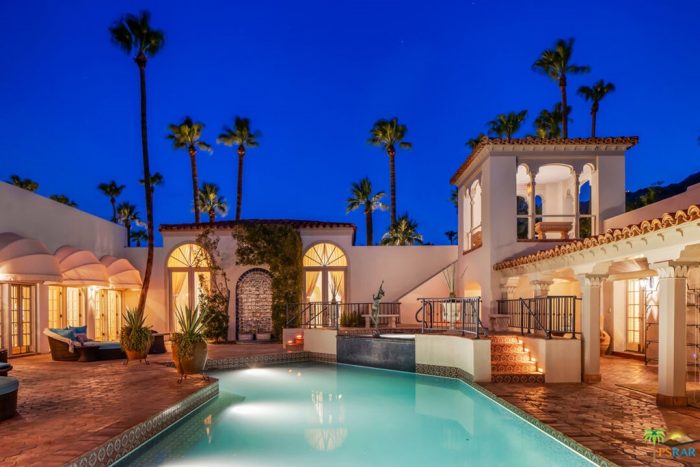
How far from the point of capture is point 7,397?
8539 millimetres

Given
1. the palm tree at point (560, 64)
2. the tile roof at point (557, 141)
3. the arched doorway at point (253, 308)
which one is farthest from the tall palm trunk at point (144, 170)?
the palm tree at point (560, 64)

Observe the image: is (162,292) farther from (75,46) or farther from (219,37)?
(219,37)

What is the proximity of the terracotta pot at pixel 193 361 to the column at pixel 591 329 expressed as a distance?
9.15m

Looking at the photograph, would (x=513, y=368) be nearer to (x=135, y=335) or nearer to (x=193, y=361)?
(x=193, y=361)

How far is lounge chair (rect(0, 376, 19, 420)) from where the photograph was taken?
27.7ft

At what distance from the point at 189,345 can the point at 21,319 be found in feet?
29.3

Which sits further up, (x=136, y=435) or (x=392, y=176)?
(x=392, y=176)

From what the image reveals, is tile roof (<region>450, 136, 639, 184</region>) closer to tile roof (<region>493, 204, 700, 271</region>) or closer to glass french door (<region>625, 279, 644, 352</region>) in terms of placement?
tile roof (<region>493, 204, 700, 271</region>)

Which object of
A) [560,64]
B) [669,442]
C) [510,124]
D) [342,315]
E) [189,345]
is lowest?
[342,315]

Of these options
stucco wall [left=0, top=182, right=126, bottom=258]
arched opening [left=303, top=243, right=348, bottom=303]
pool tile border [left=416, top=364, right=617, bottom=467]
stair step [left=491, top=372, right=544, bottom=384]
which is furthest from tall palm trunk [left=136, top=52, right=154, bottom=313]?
stair step [left=491, top=372, right=544, bottom=384]

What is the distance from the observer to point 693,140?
438 ft

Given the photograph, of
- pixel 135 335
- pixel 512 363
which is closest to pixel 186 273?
pixel 135 335

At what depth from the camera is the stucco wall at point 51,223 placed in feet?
57.4

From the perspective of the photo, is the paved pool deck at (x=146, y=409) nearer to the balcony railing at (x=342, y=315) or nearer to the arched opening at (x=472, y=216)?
the balcony railing at (x=342, y=315)
